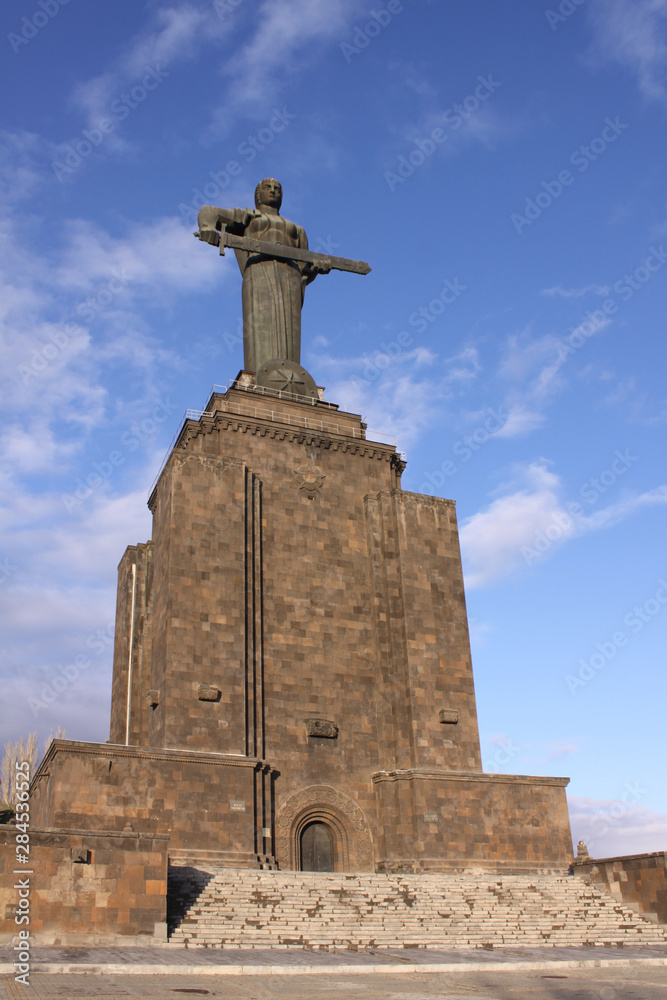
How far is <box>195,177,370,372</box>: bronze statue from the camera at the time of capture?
34.4m

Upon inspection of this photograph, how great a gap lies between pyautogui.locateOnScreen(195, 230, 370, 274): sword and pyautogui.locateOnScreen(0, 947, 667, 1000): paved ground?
26.0 m

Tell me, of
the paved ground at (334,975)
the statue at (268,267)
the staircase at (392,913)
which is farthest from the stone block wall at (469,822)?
the statue at (268,267)

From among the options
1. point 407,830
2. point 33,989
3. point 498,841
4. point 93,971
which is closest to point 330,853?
point 407,830

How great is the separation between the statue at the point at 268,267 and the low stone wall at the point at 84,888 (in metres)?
20.7

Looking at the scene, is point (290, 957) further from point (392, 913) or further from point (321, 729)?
point (321, 729)

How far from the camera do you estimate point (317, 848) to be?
25.6 meters

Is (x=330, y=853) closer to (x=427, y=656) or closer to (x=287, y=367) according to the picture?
(x=427, y=656)

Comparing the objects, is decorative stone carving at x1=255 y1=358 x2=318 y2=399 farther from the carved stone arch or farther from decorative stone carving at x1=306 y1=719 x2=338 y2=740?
the carved stone arch

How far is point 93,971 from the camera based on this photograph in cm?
1275

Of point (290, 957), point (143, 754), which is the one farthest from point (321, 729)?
point (290, 957)

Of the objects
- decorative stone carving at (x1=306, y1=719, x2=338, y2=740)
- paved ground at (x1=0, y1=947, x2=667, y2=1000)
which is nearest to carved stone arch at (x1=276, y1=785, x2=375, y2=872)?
decorative stone carving at (x1=306, y1=719, x2=338, y2=740)

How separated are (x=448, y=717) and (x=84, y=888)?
13784 millimetres

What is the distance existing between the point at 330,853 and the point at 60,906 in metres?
11.4

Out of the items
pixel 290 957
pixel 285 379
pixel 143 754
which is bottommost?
pixel 290 957
